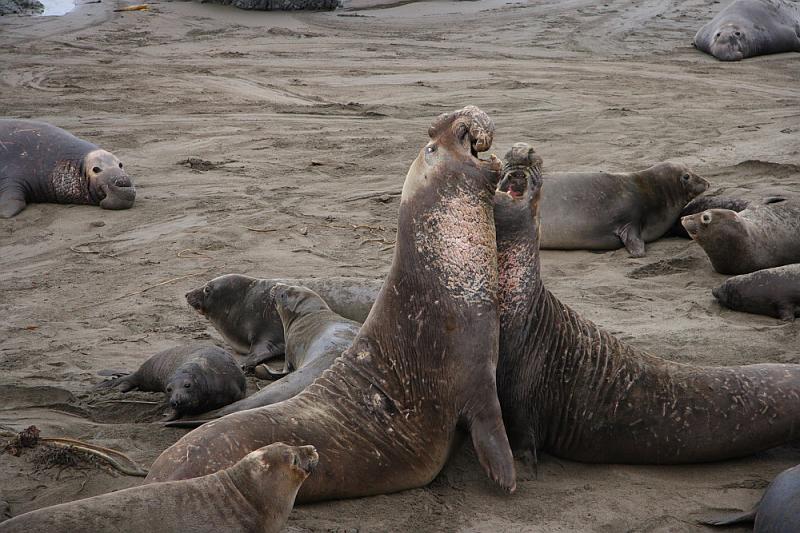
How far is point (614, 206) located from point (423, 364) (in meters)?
4.63

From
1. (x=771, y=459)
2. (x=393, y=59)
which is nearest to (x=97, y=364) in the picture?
(x=771, y=459)

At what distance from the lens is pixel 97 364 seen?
6.09 m

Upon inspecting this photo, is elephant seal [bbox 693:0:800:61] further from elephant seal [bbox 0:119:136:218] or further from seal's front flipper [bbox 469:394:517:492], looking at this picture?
seal's front flipper [bbox 469:394:517:492]

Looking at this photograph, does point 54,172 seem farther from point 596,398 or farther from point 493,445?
point 493,445

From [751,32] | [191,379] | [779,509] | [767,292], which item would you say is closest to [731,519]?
[779,509]

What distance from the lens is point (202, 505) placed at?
11.4 feet

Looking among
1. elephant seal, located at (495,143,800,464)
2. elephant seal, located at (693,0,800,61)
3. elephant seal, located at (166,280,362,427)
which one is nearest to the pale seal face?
elephant seal, located at (166,280,362,427)

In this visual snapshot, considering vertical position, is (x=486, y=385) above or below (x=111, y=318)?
above

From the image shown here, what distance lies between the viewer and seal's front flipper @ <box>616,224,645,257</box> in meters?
8.41

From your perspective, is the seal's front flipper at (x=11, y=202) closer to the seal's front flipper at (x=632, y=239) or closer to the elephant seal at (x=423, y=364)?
the seal's front flipper at (x=632, y=239)

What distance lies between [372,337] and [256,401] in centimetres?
90

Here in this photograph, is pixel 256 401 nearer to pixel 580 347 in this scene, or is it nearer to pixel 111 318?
pixel 580 347

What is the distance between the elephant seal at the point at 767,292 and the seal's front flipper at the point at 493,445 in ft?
10.6

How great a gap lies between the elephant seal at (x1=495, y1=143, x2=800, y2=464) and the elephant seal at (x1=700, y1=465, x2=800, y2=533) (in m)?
0.67
